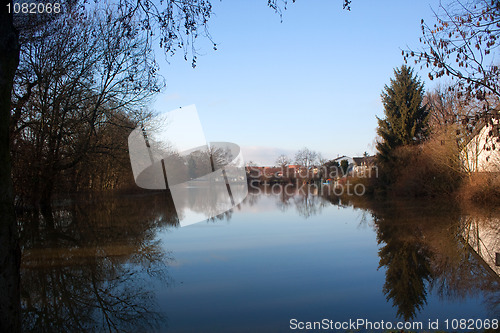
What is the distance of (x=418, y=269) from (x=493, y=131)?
2.77 meters

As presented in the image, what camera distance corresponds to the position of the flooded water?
4594mm

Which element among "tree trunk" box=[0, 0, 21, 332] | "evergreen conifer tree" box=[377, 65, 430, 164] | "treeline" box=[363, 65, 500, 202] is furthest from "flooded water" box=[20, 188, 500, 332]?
"evergreen conifer tree" box=[377, 65, 430, 164]

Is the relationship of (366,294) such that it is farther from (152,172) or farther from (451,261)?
(152,172)

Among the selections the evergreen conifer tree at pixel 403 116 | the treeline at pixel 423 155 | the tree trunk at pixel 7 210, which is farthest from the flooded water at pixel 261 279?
the evergreen conifer tree at pixel 403 116

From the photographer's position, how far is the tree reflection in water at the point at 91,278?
15.2ft

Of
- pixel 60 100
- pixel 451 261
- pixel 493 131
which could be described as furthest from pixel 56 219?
pixel 493 131

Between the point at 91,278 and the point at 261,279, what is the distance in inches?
114

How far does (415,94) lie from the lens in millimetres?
28719

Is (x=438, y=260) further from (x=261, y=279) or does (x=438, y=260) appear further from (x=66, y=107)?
(x=66, y=107)

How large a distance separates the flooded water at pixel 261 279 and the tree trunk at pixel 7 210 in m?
1.09

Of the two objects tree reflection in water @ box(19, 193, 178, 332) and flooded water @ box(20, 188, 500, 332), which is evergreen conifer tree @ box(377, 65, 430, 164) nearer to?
flooded water @ box(20, 188, 500, 332)

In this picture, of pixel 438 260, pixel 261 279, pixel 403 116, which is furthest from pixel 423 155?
pixel 261 279

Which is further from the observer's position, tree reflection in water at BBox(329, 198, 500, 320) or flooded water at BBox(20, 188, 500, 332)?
tree reflection in water at BBox(329, 198, 500, 320)

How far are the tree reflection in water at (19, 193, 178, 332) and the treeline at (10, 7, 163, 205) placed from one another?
15.0 ft
